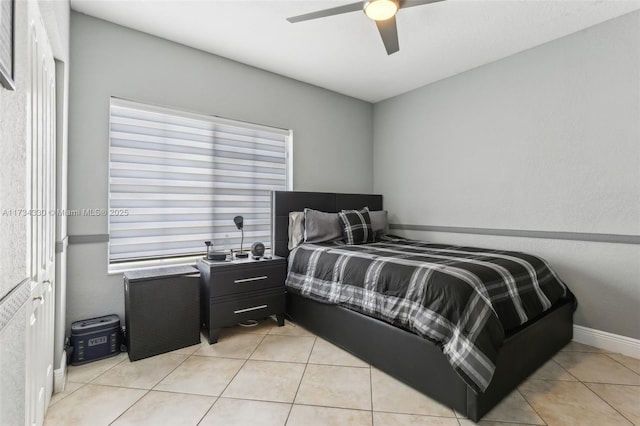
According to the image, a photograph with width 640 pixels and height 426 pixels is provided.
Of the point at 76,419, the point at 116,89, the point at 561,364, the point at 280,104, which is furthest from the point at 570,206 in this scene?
the point at 116,89

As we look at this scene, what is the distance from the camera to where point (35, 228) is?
132 centimetres

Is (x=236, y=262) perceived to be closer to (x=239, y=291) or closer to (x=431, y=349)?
(x=239, y=291)

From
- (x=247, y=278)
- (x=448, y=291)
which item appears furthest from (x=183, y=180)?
(x=448, y=291)

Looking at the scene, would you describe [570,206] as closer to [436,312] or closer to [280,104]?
[436,312]

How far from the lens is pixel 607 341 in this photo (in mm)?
2547

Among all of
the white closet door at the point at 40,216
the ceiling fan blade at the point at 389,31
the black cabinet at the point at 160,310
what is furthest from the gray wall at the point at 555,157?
the white closet door at the point at 40,216

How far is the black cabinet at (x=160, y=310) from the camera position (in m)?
2.29

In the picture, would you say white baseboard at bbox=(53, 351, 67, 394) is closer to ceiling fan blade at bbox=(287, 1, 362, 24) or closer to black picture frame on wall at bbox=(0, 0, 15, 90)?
black picture frame on wall at bbox=(0, 0, 15, 90)

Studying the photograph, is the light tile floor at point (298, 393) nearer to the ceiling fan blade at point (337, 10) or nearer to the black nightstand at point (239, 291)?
the black nightstand at point (239, 291)

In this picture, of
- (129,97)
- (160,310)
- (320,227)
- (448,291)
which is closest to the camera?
(448,291)

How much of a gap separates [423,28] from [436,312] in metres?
2.32

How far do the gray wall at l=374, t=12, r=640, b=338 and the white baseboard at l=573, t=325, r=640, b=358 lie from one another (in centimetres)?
5

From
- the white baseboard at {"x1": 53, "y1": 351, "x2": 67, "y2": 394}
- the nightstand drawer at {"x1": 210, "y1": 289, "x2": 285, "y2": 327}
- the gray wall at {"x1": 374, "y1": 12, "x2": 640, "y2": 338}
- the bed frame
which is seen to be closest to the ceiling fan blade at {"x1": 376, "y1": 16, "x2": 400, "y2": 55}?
the gray wall at {"x1": 374, "y1": 12, "x2": 640, "y2": 338}

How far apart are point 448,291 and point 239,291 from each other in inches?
67.9
